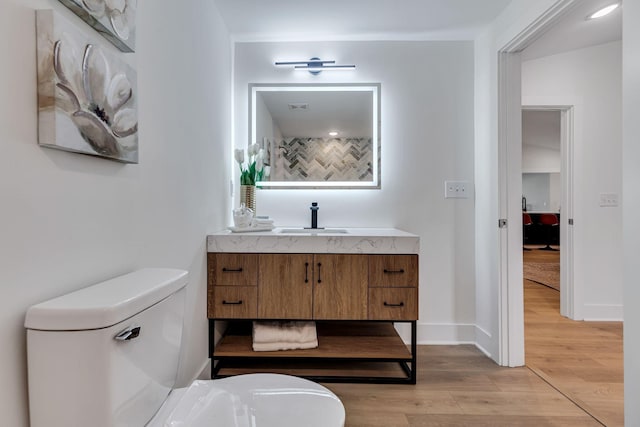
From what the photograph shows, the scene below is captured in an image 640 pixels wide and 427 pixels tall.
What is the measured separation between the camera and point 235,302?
190 cm

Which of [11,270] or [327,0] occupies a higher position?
[327,0]

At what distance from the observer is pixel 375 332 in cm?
221

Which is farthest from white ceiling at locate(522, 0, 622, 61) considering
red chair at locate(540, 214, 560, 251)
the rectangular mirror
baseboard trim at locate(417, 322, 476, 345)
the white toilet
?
red chair at locate(540, 214, 560, 251)

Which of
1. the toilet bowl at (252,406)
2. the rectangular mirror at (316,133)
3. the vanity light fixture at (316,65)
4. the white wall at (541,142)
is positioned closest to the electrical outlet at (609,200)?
the rectangular mirror at (316,133)

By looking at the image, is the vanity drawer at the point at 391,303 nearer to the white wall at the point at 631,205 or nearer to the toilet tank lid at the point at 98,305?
the white wall at the point at 631,205

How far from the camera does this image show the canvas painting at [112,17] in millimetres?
881

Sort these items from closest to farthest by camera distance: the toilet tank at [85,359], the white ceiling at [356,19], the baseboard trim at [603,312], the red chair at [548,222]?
the toilet tank at [85,359] < the white ceiling at [356,19] < the baseboard trim at [603,312] < the red chair at [548,222]

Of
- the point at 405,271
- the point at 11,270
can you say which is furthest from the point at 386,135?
the point at 11,270

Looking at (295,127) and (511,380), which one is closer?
(511,380)

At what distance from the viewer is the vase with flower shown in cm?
229

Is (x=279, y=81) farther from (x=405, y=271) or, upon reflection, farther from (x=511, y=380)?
(x=511, y=380)

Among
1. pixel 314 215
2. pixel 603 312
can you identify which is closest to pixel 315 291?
pixel 314 215

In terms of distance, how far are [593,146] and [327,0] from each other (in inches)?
108

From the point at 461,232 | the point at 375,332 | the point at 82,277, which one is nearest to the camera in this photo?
the point at 82,277
